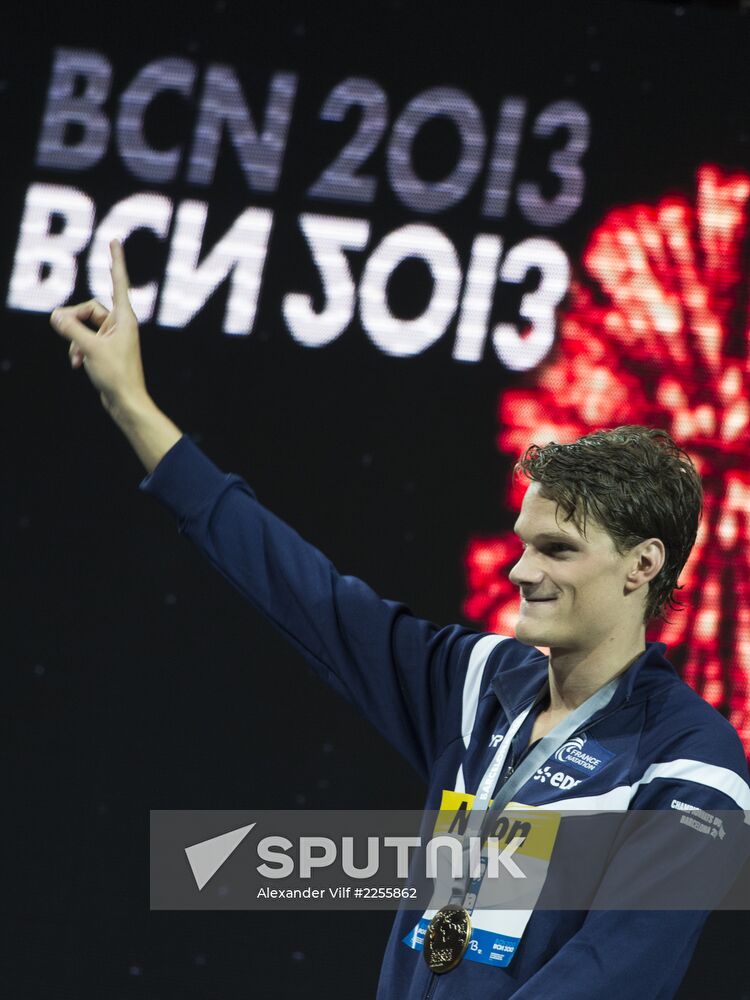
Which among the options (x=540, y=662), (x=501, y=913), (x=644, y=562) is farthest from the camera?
(x=540, y=662)

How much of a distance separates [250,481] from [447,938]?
5.73ft

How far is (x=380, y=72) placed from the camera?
3.23 metres

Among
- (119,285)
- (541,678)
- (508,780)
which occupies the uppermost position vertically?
(119,285)

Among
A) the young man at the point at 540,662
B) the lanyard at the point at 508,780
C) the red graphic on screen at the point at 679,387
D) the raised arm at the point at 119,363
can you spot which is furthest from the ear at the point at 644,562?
the red graphic on screen at the point at 679,387

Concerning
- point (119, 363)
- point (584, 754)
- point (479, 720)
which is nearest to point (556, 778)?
point (584, 754)

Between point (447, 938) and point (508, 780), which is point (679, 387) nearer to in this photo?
point (508, 780)

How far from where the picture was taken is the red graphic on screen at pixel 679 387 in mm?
3096

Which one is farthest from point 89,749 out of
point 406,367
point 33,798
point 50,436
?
point 406,367

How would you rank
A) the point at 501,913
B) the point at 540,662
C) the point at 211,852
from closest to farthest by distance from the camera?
1. the point at 501,913
2. the point at 540,662
3. the point at 211,852

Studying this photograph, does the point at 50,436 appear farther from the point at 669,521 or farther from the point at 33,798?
the point at 669,521

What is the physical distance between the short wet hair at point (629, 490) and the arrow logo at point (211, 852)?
5.30 feet

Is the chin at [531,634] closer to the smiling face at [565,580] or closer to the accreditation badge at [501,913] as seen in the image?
the smiling face at [565,580]

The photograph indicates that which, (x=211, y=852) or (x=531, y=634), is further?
(x=211, y=852)

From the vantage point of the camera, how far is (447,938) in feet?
4.93
